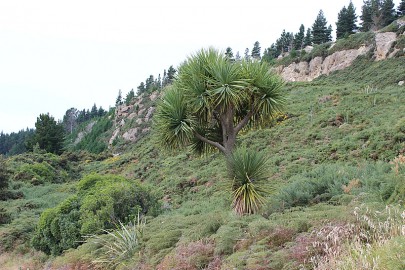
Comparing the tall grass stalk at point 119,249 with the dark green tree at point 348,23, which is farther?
the dark green tree at point 348,23

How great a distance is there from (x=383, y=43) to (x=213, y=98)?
4565cm

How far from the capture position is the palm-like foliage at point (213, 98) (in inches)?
368

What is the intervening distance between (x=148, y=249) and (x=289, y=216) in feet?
11.0

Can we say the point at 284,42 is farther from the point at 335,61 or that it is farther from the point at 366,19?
the point at 335,61

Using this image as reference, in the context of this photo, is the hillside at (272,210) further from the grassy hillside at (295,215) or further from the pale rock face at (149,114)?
the pale rock face at (149,114)

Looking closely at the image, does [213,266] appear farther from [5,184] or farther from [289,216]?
[5,184]

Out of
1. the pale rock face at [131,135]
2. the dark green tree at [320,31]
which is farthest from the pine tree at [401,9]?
the pale rock face at [131,135]

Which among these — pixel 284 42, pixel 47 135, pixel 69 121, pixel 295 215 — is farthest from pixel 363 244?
pixel 69 121

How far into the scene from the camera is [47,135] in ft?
192

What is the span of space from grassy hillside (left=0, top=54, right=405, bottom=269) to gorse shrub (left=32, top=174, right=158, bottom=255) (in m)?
0.60

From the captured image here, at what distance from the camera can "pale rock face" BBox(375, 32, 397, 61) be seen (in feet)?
149

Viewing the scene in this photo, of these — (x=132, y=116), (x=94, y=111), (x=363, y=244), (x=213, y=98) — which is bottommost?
(x=363, y=244)

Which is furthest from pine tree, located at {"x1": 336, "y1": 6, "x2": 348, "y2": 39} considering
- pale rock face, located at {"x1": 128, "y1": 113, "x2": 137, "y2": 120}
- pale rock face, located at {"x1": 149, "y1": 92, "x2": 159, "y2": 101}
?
pale rock face, located at {"x1": 128, "y1": 113, "x2": 137, "y2": 120}

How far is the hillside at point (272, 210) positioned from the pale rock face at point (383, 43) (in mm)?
19702
